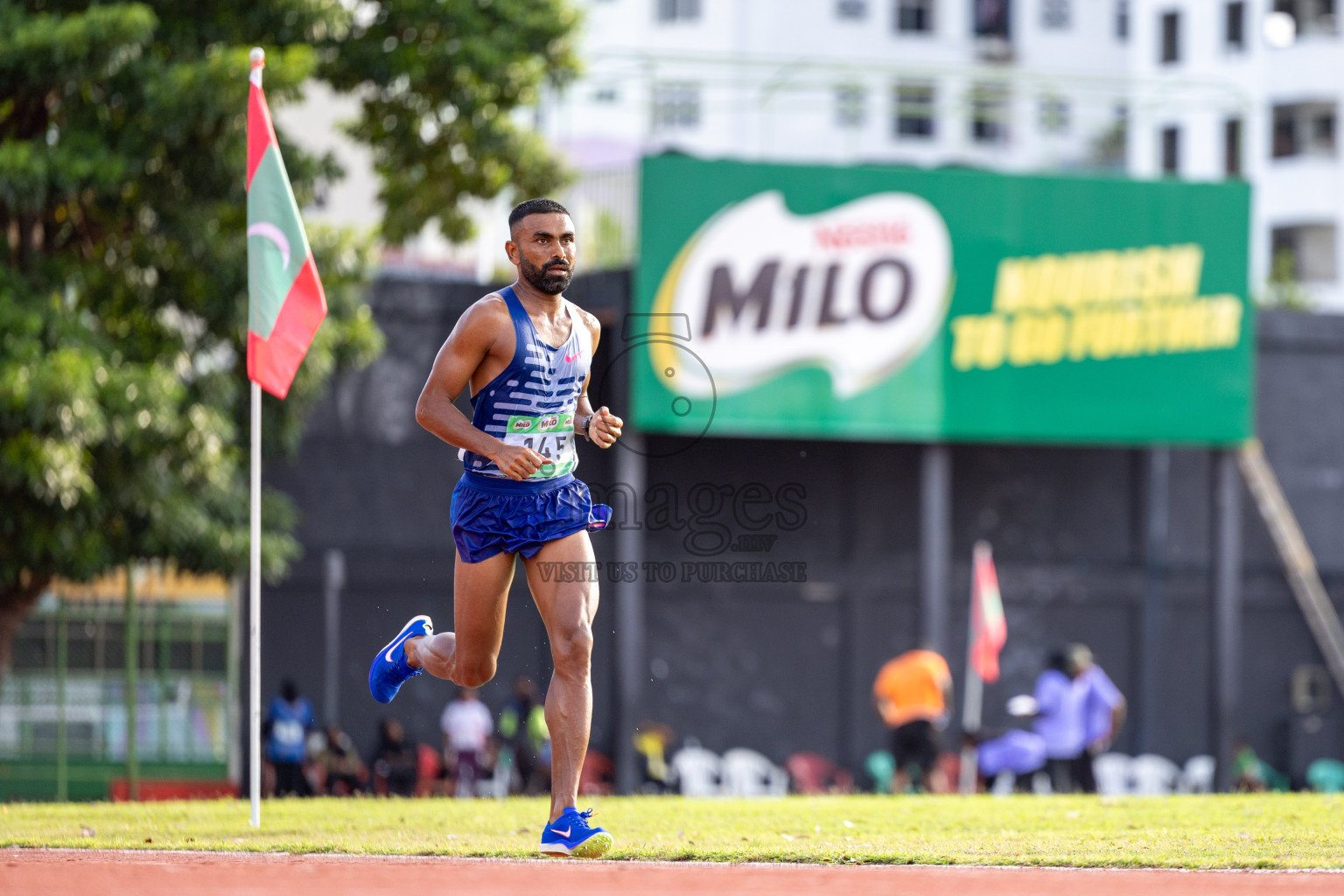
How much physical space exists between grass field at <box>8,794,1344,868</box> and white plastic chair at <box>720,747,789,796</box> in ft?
41.5

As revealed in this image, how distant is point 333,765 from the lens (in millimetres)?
21750

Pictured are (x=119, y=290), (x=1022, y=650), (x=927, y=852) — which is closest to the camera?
(x=927, y=852)

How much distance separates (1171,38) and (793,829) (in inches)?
2061

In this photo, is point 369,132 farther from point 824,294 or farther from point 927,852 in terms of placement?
point 927,852

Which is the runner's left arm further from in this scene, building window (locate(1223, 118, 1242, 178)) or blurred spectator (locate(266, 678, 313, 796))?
building window (locate(1223, 118, 1242, 178))

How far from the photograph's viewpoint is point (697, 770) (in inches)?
957

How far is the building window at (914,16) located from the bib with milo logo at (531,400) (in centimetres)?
5060

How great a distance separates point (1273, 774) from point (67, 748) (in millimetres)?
14920

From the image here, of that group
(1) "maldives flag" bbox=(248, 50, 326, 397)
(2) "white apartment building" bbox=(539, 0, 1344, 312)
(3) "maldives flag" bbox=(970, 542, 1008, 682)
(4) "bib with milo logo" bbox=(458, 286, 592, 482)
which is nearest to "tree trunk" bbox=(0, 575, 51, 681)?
(1) "maldives flag" bbox=(248, 50, 326, 397)

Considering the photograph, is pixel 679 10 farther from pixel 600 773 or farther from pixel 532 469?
pixel 532 469

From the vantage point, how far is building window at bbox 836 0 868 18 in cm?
5553

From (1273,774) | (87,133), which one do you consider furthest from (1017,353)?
(87,133)

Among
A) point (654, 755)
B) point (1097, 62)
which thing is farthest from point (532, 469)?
point (1097, 62)

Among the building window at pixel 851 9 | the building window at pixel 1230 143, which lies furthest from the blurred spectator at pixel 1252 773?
the building window at pixel 851 9
